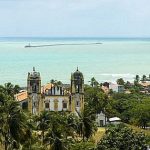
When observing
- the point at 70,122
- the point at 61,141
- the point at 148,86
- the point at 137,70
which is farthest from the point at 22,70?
the point at 61,141

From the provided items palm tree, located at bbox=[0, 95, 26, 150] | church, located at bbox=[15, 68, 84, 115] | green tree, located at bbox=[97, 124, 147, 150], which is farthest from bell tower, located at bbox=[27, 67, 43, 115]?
green tree, located at bbox=[97, 124, 147, 150]

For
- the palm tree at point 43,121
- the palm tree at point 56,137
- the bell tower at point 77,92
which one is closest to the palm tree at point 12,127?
the palm tree at point 56,137

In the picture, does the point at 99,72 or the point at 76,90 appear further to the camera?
the point at 99,72

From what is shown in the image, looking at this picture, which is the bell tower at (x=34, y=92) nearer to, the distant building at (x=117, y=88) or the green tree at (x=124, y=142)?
the green tree at (x=124, y=142)

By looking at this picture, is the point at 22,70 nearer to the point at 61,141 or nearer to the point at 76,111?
the point at 76,111

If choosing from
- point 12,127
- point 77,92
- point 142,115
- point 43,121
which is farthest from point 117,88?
point 12,127

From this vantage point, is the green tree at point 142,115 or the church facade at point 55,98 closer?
the church facade at point 55,98

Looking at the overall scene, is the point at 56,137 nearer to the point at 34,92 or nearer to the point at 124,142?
the point at 124,142

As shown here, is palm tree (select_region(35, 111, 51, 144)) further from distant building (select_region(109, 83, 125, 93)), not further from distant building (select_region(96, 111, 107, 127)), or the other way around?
distant building (select_region(109, 83, 125, 93))
